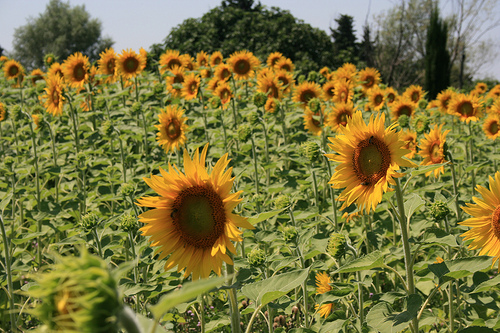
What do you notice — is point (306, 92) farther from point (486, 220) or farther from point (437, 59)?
point (437, 59)

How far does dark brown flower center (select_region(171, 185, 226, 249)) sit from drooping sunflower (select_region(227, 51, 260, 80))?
5064 mm

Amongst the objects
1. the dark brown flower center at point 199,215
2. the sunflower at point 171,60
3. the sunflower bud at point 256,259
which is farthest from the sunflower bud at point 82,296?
the sunflower at point 171,60

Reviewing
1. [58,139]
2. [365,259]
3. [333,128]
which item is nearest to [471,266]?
[365,259]

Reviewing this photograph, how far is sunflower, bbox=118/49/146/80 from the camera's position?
6.02m

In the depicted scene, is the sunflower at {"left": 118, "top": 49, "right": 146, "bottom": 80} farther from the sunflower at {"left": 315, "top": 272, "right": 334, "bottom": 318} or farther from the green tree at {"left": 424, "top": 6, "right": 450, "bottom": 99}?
the green tree at {"left": 424, "top": 6, "right": 450, "bottom": 99}

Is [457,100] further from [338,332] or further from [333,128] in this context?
[338,332]

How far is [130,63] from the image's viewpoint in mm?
6055

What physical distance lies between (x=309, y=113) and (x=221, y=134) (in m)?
1.15

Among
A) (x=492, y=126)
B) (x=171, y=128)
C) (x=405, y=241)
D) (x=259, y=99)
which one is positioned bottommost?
(x=405, y=241)

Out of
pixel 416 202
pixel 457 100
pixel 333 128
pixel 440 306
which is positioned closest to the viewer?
pixel 416 202

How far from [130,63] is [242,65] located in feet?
5.62

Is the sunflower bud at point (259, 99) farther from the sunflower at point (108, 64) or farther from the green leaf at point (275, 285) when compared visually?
the green leaf at point (275, 285)

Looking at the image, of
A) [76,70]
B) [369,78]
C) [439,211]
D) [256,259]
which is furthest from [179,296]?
[369,78]

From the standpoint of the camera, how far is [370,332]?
2088mm
